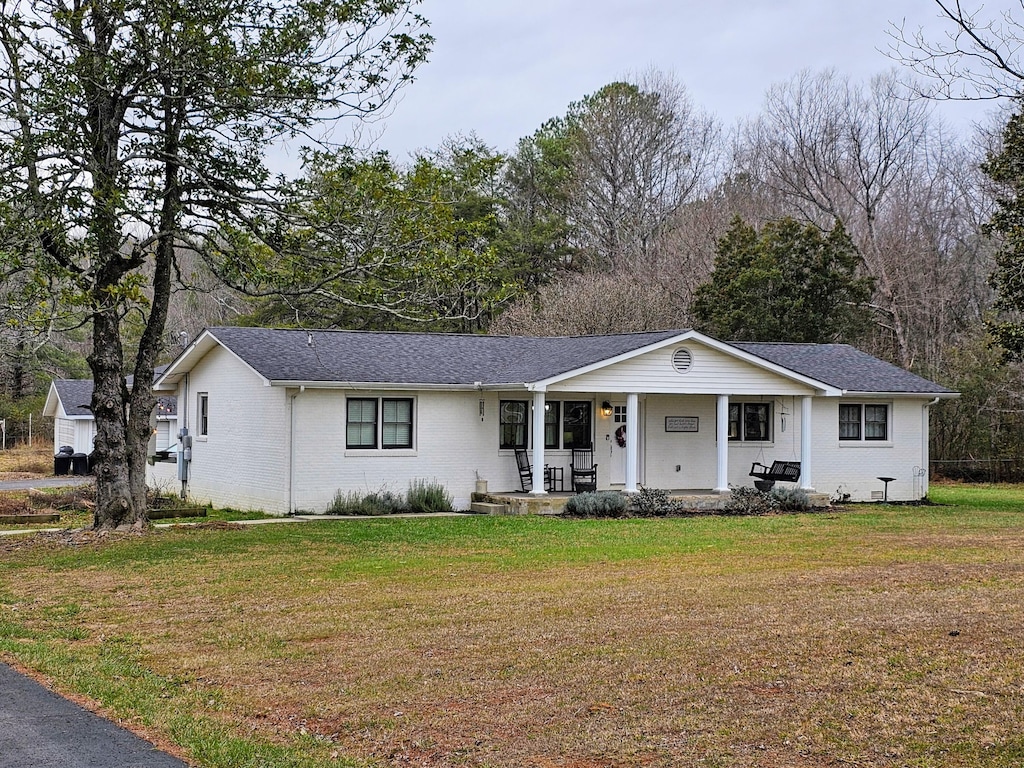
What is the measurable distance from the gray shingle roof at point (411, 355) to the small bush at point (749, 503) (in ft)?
12.0

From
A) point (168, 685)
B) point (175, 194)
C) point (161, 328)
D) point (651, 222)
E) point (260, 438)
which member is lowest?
point (168, 685)

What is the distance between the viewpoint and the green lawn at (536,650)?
22.9 feet

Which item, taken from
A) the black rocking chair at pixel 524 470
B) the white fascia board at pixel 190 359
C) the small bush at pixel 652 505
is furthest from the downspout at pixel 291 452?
the small bush at pixel 652 505

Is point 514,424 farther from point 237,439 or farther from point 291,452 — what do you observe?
point 237,439

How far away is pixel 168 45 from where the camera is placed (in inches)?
637

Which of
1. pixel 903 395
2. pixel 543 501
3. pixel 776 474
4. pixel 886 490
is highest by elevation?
pixel 903 395

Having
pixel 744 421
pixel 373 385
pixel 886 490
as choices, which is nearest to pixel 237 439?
pixel 373 385

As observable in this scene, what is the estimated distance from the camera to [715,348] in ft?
82.8

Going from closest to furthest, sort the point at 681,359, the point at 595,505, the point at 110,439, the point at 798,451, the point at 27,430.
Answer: the point at 110,439
the point at 595,505
the point at 681,359
the point at 798,451
the point at 27,430

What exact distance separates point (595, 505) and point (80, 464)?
21.8 m

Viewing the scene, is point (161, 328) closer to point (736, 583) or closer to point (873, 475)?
point (736, 583)

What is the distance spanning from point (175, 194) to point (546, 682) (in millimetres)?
12156

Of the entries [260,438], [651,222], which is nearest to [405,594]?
[260,438]

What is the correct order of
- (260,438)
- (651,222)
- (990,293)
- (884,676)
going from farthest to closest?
(651,222), (990,293), (260,438), (884,676)
